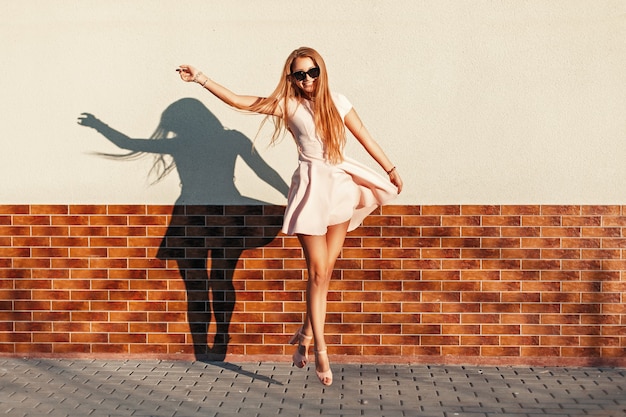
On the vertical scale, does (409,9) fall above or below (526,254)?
above

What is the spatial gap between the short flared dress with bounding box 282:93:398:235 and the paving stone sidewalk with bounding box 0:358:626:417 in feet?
3.52

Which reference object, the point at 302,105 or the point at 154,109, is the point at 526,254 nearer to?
the point at 302,105

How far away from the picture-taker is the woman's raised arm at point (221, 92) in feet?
20.0

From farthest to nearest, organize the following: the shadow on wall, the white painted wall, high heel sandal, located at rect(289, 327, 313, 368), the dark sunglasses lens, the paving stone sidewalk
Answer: the shadow on wall
the white painted wall
high heel sandal, located at rect(289, 327, 313, 368)
the dark sunglasses lens
the paving stone sidewalk

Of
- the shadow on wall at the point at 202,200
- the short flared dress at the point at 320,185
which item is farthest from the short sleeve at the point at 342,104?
the shadow on wall at the point at 202,200

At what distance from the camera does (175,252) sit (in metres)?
7.25

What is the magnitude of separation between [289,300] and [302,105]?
1556 millimetres

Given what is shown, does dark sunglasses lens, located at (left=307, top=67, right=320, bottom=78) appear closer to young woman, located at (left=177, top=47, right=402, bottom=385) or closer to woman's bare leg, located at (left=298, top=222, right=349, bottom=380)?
young woman, located at (left=177, top=47, right=402, bottom=385)

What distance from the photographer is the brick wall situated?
279 inches

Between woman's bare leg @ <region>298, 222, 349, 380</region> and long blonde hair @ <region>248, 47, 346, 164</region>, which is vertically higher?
long blonde hair @ <region>248, 47, 346, 164</region>

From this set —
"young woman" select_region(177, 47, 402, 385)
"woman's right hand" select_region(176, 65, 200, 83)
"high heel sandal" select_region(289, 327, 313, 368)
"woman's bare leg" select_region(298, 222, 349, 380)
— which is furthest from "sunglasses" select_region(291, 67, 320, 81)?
"high heel sandal" select_region(289, 327, 313, 368)

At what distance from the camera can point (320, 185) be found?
643cm

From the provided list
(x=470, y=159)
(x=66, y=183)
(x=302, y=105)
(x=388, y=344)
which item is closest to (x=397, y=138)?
(x=470, y=159)

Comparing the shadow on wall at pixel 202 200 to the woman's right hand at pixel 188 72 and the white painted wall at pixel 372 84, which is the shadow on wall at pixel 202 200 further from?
the woman's right hand at pixel 188 72
